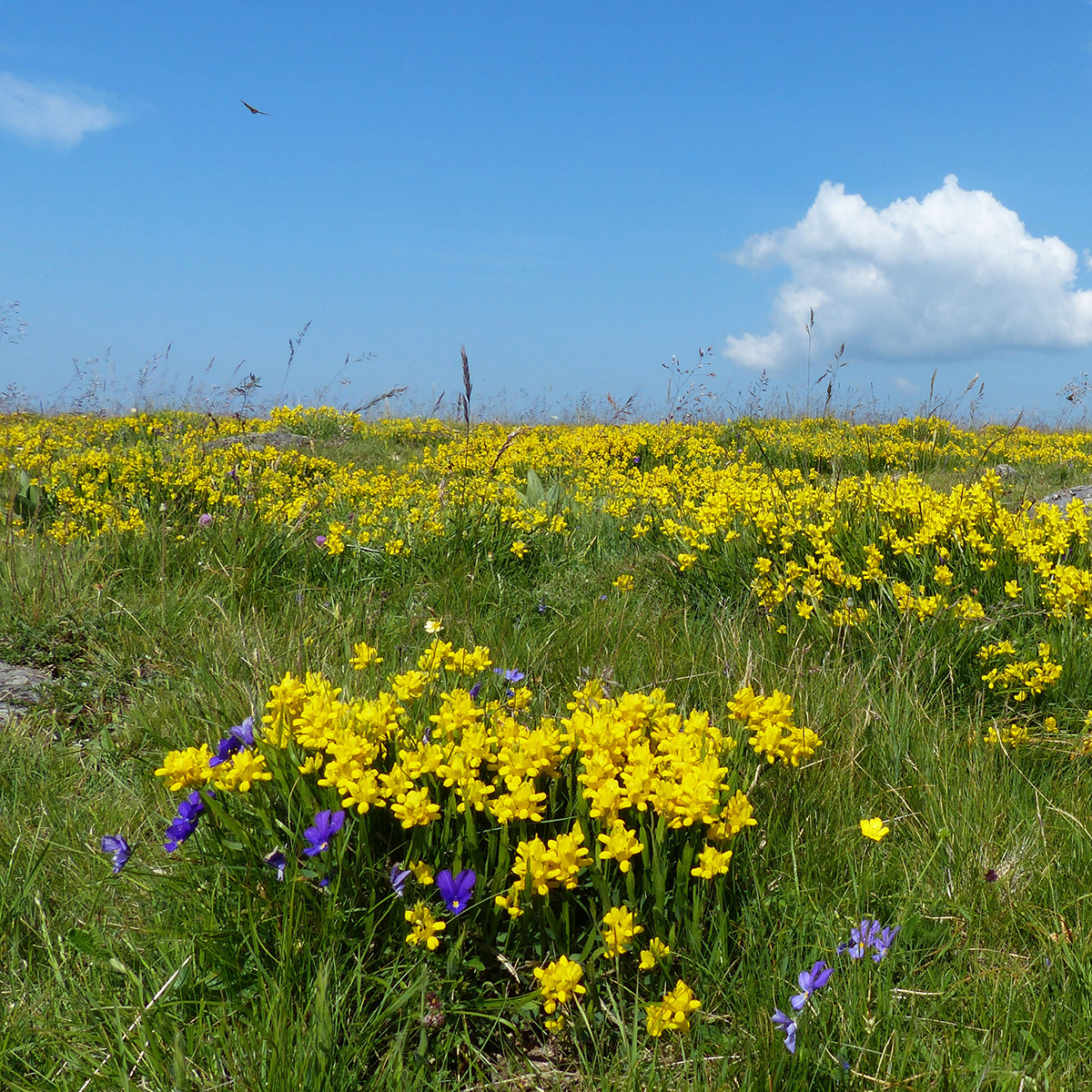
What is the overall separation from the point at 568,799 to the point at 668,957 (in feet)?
1.32

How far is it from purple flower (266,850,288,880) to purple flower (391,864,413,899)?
0.83ft

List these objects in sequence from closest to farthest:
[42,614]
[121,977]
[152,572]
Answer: [121,977] → [42,614] → [152,572]

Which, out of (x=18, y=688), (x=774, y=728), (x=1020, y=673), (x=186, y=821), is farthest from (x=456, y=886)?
(x=18, y=688)

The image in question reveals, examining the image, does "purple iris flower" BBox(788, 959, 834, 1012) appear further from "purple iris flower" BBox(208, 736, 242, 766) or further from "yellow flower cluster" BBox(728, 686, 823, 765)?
"purple iris flower" BBox(208, 736, 242, 766)

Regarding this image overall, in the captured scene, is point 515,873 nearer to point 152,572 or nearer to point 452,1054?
point 452,1054

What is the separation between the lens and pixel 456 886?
1.80 m

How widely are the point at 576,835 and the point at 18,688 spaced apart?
9.50 feet

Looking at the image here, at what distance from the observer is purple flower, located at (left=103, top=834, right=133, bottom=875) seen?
6.77 feet

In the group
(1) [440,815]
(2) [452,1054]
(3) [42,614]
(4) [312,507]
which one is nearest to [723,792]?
(1) [440,815]

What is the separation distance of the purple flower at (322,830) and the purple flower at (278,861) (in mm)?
89

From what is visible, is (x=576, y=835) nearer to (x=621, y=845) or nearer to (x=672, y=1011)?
(x=621, y=845)

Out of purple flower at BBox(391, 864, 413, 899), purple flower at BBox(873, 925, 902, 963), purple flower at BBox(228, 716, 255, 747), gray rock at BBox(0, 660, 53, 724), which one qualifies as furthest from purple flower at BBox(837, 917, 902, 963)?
gray rock at BBox(0, 660, 53, 724)

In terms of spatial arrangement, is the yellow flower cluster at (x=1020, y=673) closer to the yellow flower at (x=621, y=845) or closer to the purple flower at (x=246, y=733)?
the yellow flower at (x=621, y=845)

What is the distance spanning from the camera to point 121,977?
1.94 metres
